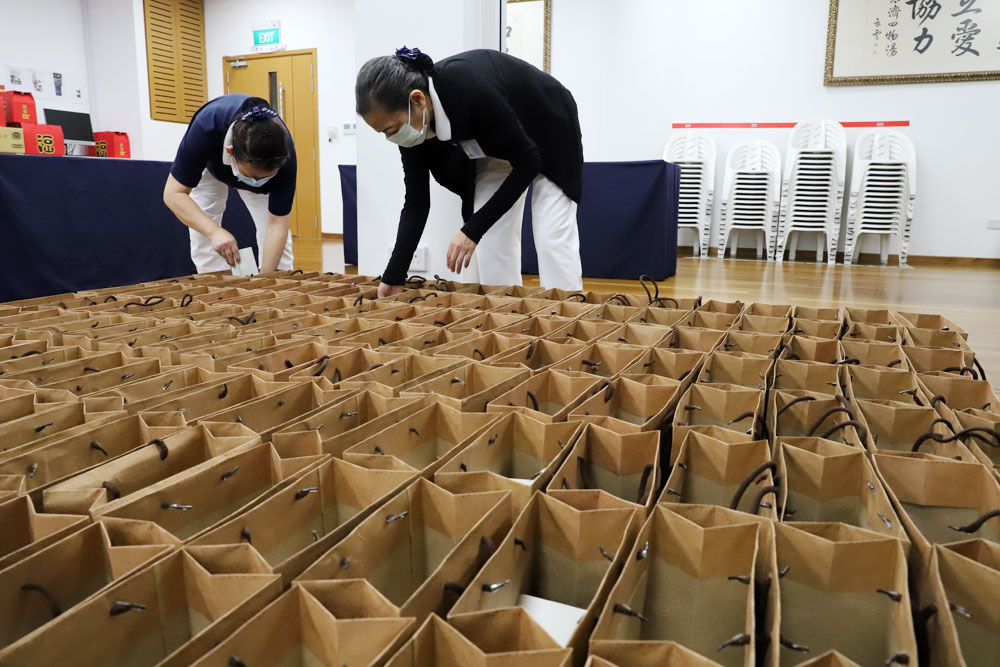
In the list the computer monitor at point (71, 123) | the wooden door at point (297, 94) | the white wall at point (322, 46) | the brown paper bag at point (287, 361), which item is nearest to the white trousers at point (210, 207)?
the brown paper bag at point (287, 361)

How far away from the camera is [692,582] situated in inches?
23.2

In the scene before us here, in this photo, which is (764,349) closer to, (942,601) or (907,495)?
(907,495)

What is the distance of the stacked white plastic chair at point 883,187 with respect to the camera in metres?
5.19

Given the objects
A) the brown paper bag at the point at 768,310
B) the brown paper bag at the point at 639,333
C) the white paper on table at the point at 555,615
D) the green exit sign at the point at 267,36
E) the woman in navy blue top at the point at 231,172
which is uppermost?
the green exit sign at the point at 267,36

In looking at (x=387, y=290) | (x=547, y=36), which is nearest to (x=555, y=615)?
(x=387, y=290)

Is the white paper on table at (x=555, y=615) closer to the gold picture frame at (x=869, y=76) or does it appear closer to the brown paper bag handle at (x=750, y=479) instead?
the brown paper bag handle at (x=750, y=479)

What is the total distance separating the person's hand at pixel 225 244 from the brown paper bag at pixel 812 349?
1.62m

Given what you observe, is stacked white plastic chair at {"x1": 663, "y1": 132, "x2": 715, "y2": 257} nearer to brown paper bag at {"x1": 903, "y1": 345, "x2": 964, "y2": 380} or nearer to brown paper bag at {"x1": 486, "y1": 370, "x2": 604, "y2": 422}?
brown paper bag at {"x1": 903, "y1": 345, "x2": 964, "y2": 380}

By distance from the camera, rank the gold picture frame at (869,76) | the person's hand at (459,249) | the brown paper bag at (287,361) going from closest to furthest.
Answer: the brown paper bag at (287,361) < the person's hand at (459,249) < the gold picture frame at (869,76)

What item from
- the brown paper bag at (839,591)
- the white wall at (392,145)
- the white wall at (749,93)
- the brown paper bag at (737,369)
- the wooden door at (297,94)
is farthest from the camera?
the wooden door at (297,94)

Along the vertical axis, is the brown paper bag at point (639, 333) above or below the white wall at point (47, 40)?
below

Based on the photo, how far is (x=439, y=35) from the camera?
2.65 meters

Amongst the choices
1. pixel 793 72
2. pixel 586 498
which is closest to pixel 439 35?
pixel 586 498

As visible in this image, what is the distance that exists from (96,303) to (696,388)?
1.44 metres
